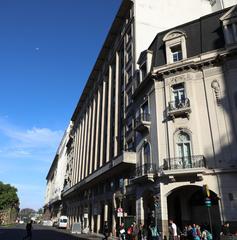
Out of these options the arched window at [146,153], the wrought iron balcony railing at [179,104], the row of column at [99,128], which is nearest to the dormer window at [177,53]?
the wrought iron balcony railing at [179,104]

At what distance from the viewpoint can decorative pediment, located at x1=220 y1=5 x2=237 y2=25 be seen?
22.4 m

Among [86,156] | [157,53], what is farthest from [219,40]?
[86,156]

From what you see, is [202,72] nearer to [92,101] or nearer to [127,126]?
[127,126]

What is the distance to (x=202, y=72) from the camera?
74.8 ft

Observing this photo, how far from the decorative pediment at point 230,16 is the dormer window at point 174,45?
3.55m

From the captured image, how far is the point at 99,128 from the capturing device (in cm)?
4606

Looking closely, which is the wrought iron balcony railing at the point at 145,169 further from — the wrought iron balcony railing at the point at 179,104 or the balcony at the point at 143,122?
the wrought iron balcony railing at the point at 179,104

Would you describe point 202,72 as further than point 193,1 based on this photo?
No

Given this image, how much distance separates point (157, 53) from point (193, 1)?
2031 centimetres

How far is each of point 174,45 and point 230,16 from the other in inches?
200

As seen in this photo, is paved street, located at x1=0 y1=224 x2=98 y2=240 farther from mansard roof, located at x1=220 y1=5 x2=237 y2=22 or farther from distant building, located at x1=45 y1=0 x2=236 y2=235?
mansard roof, located at x1=220 y1=5 x2=237 y2=22

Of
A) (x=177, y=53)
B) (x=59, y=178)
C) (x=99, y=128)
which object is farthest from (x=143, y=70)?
(x=59, y=178)

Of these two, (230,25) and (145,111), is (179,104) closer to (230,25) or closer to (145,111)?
(145,111)

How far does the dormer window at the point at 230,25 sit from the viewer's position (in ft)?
71.6
